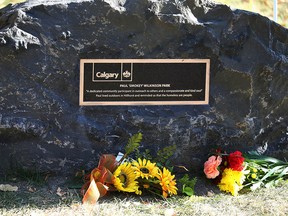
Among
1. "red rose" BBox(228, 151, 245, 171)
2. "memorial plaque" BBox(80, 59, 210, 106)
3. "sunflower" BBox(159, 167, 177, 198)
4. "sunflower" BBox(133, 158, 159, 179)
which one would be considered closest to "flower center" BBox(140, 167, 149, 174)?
"sunflower" BBox(133, 158, 159, 179)

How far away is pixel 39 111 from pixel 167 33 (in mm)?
1150

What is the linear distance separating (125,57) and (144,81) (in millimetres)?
242

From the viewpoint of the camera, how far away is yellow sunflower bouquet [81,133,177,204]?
3855mm

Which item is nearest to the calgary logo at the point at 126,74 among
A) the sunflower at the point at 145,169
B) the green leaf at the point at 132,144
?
the green leaf at the point at 132,144

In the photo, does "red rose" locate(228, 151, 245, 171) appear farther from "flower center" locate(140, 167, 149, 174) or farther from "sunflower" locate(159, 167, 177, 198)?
"flower center" locate(140, 167, 149, 174)

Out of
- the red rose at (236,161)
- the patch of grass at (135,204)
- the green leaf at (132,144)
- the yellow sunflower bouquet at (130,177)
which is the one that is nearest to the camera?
the patch of grass at (135,204)

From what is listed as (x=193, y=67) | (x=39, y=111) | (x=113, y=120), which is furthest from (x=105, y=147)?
(x=193, y=67)

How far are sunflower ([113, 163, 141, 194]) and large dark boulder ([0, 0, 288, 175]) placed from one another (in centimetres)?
34

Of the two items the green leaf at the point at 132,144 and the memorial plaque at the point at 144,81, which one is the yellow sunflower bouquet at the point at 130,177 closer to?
the green leaf at the point at 132,144

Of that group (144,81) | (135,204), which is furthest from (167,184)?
(144,81)

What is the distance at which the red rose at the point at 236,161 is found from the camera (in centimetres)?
409

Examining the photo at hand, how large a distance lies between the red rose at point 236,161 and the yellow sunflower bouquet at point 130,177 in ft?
1.55

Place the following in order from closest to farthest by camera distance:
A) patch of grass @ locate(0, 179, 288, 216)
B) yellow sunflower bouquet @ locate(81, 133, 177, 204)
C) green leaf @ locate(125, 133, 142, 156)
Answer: patch of grass @ locate(0, 179, 288, 216), yellow sunflower bouquet @ locate(81, 133, 177, 204), green leaf @ locate(125, 133, 142, 156)

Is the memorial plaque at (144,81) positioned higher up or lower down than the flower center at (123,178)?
higher up
